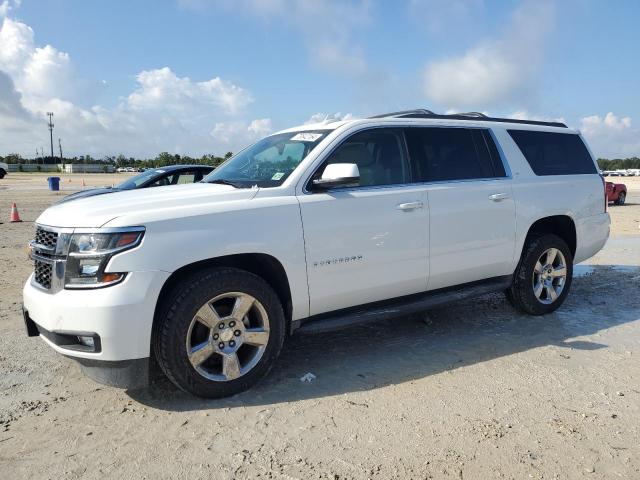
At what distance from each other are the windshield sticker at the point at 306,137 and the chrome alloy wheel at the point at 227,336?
144 cm

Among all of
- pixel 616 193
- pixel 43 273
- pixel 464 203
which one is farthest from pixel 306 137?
pixel 616 193

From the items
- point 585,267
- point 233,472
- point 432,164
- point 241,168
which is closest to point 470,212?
point 432,164

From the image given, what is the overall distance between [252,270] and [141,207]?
2.91ft

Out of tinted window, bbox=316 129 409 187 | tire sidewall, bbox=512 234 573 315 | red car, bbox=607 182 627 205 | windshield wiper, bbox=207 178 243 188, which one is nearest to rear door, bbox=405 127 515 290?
tinted window, bbox=316 129 409 187

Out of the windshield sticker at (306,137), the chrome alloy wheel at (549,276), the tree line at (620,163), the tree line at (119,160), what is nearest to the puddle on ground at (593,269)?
the chrome alloy wheel at (549,276)

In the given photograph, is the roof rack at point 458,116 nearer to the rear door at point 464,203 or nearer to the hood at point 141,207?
the rear door at point 464,203

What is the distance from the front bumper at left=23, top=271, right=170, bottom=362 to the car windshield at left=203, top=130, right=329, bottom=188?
117cm

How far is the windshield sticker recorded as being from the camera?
4215mm

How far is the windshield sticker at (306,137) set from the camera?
166 inches

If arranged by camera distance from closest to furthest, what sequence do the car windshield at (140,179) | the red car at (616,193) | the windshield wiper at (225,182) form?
the windshield wiper at (225,182), the car windshield at (140,179), the red car at (616,193)

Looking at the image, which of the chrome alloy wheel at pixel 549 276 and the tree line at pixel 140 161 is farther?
the tree line at pixel 140 161

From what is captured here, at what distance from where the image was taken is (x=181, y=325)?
3.30 metres

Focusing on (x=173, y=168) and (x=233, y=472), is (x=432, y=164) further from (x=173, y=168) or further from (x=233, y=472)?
(x=173, y=168)

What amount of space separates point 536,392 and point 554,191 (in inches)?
96.9
